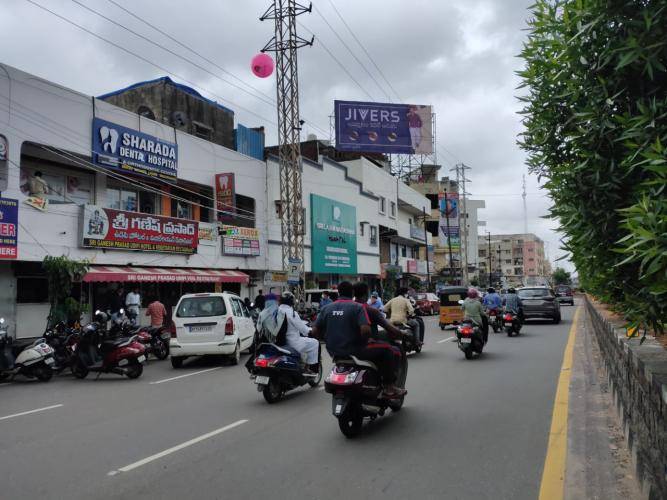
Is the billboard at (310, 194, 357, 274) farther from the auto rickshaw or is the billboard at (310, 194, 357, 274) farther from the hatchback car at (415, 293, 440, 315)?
the auto rickshaw

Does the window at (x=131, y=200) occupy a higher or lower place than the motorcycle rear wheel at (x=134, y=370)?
higher

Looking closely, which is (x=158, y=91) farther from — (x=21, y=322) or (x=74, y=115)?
(x=21, y=322)

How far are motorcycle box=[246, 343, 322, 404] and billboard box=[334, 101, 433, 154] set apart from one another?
117ft

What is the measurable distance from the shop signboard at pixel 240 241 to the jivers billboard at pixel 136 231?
85.0 inches

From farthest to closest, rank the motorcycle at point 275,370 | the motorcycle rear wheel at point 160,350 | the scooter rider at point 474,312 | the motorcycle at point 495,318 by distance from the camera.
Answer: the motorcycle at point 495,318 < the motorcycle rear wheel at point 160,350 < the scooter rider at point 474,312 < the motorcycle at point 275,370

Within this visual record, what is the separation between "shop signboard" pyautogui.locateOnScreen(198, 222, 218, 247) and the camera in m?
23.1

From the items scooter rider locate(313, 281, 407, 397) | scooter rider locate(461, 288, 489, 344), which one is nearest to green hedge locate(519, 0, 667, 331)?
scooter rider locate(313, 281, 407, 397)

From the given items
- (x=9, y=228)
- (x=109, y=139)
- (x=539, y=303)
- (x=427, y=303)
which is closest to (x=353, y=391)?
(x=9, y=228)

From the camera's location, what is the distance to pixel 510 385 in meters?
9.23

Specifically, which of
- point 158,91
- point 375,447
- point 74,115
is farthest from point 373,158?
point 375,447

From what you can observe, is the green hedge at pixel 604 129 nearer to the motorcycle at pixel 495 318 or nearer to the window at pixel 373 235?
the motorcycle at pixel 495 318

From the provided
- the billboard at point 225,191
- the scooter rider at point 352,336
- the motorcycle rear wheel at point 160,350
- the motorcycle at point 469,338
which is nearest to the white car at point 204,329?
the motorcycle rear wheel at point 160,350

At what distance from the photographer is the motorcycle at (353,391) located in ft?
19.7

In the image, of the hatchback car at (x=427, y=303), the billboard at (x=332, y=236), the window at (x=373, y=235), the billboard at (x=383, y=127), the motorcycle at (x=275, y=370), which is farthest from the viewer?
the billboard at (x=383, y=127)
